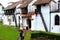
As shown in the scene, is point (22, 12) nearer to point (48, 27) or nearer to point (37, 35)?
point (48, 27)

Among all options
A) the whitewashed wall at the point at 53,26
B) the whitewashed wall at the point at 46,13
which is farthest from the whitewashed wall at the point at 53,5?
the whitewashed wall at the point at 53,26

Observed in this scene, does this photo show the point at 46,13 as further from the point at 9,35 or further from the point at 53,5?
the point at 9,35

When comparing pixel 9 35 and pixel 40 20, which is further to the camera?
pixel 40 20

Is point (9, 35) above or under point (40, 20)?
under

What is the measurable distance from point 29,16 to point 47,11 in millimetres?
7902

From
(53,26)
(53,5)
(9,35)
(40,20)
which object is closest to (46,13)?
(53,5)

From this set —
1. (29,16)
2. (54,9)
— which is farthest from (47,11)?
(29,16)

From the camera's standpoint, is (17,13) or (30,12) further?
(17,13)

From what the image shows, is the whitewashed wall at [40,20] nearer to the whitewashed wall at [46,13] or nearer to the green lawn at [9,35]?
the whitewashed wall at [46,13]

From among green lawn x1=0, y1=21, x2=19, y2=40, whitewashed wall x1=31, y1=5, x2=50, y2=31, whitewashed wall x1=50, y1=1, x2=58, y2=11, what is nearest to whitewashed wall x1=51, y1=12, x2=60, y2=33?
whitewashed wall x1=50, y1=1, x2=58, y2=11

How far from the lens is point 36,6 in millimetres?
54688

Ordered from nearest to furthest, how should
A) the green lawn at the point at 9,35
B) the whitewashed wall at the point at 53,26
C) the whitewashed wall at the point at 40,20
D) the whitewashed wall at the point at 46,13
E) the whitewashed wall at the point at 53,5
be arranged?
the green lawn at the point at 9,35 → the whitewashed wall at the point at 53,26 → the whitewashed wall at the point at 53,5 → the whitewashed wall at the point at 46,13 → the whitewashed wall at the point at 40,20

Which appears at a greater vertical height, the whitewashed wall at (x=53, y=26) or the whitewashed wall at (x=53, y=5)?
the whitewashed wall at (x=53, y=5)

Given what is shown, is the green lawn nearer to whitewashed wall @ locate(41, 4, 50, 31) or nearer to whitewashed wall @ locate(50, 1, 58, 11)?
whitewashed wall @ locate(41, 4, 50, 31)
